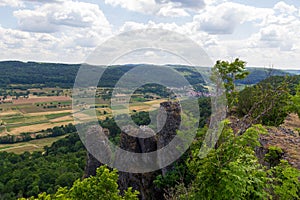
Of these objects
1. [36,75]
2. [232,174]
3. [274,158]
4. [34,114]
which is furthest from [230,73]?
[36,75]

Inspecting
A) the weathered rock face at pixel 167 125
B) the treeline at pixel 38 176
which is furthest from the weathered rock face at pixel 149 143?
the treeline at pixel 38 176

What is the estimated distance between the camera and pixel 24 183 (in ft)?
140

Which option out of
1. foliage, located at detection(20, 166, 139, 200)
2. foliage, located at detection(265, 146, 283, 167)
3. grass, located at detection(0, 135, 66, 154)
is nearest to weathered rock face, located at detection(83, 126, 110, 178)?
foliage, located at detection(20, 166, 139, 200)

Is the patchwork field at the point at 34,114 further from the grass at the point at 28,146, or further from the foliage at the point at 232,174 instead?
the foliage at the point at 232,174

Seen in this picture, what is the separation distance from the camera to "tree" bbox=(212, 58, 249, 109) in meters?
11.4

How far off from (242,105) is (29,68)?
602ft

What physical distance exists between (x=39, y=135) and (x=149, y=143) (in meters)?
75.3

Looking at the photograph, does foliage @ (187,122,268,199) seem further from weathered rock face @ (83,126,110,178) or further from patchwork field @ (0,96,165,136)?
patchwork field @ (0,96,165,136)

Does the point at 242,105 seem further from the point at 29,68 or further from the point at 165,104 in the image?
the point at 29,68

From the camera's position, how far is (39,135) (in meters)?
85.7

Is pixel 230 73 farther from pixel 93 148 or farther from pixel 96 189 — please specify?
pixel 93 148

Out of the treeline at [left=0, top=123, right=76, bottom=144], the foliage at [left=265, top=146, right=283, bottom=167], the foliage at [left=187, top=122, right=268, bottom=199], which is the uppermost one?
the foliage at [left=187, top=122, right=268, bottom=199]

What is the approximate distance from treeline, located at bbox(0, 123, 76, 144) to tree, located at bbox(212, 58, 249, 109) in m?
82.6

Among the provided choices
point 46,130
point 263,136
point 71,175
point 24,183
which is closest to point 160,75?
point 263,136
